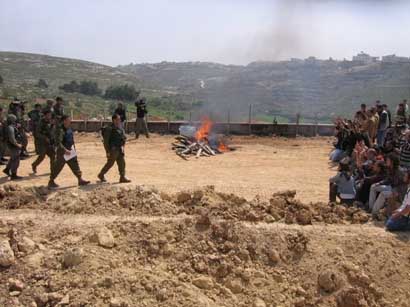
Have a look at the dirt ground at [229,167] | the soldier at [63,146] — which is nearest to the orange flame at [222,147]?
the dirt ground at [229,167]

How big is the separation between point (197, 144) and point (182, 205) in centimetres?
930

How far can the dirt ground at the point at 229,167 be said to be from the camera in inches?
508

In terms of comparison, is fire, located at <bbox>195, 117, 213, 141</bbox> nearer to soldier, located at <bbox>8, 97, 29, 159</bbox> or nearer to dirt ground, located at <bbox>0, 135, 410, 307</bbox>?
soldier, located at <bbox>8, 97, 29, 159</bbox>

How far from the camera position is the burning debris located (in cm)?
1850

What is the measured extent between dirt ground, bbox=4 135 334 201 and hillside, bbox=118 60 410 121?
23.2 feet

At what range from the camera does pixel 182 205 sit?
9.79m

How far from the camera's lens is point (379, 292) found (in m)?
7.93

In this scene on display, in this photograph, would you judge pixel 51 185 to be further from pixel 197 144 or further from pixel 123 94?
pixel 123 94

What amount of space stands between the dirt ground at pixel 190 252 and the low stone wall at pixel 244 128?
1277 centimetres

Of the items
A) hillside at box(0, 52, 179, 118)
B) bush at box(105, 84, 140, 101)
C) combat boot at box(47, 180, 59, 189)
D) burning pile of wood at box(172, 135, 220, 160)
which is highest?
hillside at box(0, 52, 179, 118)

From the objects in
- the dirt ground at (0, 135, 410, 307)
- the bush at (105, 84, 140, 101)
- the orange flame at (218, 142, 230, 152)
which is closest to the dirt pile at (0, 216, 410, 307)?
the dirt ground at (0, 135, 410, 307)

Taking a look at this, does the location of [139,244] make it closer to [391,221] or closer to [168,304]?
[168,304]

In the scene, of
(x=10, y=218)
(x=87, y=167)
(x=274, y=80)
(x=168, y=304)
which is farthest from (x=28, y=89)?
(x=168, y=304)

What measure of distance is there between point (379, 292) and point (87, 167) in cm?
969
